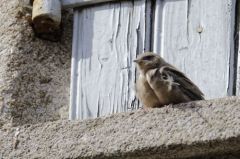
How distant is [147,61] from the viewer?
262 inches

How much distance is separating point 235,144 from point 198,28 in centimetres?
99

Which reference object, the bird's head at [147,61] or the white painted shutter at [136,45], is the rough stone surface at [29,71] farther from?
the bird's head at [147,61]

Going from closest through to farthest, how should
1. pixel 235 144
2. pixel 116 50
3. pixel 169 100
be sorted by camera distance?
pixel 235 144, pixel 169 100, pixel 116 50

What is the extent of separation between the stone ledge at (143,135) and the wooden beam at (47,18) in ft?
2.32

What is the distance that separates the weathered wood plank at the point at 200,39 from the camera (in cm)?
650

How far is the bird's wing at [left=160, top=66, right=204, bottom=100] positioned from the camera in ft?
21.0

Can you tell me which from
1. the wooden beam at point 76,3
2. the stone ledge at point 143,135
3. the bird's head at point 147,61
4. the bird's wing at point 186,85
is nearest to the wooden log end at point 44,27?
the wooden beam at point 76,3

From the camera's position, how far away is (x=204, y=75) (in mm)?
6551

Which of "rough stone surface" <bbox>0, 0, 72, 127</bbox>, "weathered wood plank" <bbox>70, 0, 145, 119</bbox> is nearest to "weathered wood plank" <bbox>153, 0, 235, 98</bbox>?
"weathered wood plank" <bbox>70, 0, 145, 119</bbox>

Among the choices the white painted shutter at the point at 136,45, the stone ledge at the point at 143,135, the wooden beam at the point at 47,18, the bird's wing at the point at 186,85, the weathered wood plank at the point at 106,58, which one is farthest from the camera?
the wooden beam at the point at 47,18

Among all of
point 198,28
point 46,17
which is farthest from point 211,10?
point 46,17

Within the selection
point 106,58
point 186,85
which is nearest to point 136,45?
point 106,58

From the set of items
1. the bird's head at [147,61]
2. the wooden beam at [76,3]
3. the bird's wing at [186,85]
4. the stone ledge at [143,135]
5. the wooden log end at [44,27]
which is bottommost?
the stone ledge at [143,135]

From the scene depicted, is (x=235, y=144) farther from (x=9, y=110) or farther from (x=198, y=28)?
(x=9, y=110)
